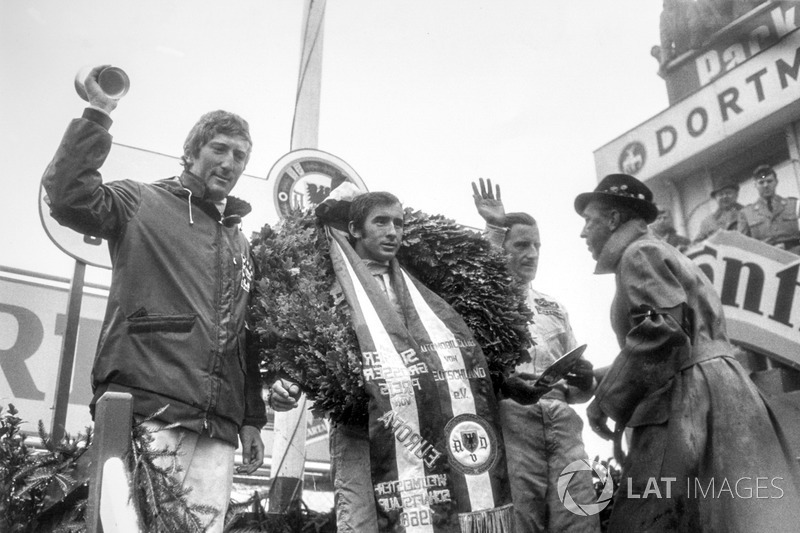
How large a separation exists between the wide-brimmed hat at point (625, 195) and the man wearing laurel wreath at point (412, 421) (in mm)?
1138

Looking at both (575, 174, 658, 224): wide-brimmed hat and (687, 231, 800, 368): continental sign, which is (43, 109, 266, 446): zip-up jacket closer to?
(575, 174, 658, 224): wide-brimmed hat

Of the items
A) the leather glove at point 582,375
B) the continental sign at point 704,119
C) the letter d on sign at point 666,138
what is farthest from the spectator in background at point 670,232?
the leather glove at point 582,375

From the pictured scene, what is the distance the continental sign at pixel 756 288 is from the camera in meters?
11.0

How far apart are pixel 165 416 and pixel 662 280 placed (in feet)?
8.32

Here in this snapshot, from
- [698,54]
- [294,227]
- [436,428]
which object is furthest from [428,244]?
[698,54]

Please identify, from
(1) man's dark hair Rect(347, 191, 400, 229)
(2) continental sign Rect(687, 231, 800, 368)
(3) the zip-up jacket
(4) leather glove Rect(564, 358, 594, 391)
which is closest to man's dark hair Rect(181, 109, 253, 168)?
(3) the zip-up jacket

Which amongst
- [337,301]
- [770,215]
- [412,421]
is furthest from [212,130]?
[770,215]

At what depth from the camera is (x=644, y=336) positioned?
13.2 feet

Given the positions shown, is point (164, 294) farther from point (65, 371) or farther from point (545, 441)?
point (545, 441)

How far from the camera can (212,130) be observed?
428cm

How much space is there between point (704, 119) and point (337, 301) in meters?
10.2

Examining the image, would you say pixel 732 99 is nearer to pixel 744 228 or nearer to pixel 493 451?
pixel 744 228

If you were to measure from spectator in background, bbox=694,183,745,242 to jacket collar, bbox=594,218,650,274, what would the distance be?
795 cm

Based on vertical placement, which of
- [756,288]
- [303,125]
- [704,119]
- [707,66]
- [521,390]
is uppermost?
[707,66]
